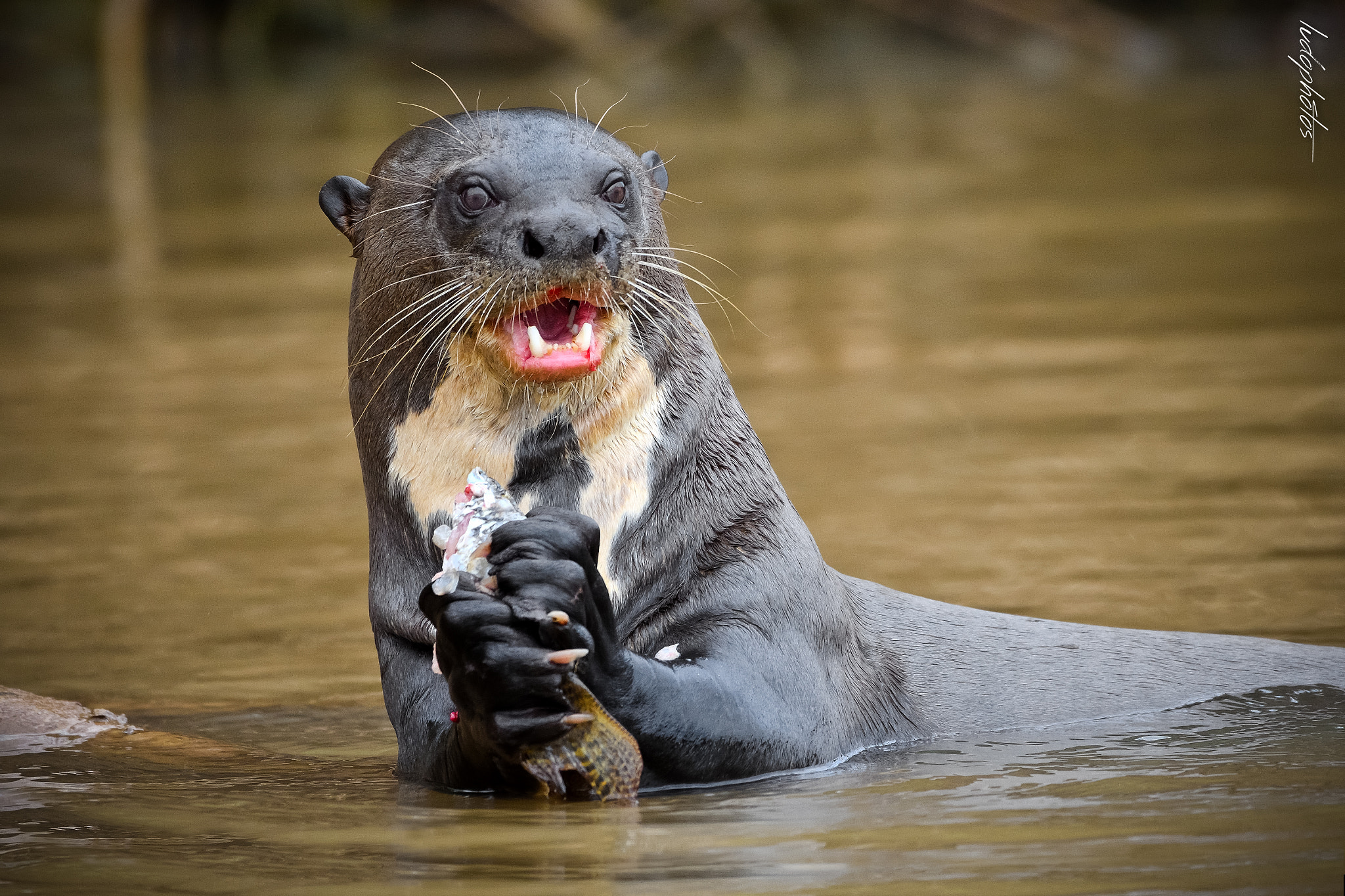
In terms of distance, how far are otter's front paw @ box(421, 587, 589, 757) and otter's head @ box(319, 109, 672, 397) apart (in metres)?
0.70

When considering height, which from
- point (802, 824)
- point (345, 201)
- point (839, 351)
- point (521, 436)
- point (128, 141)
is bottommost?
point (802, 824)

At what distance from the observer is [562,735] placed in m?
4.63

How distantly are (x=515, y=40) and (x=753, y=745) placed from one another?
33342 millimetres

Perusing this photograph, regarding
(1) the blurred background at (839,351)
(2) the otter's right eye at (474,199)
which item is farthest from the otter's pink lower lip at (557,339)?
(1) the blurred background at (839,351)

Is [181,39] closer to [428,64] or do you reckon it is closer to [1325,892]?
[428,64]

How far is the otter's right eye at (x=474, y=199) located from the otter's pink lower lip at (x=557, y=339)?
0.97 ft

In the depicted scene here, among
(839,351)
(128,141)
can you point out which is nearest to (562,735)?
(839,351)

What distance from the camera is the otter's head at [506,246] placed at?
16.0 ft

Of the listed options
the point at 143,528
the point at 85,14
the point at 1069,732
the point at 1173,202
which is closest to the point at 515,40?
the point at 85,14

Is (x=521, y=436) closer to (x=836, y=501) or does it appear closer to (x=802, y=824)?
(x=802, y=824)

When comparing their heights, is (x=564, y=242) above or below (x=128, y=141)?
below

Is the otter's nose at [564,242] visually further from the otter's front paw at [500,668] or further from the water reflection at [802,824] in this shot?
the water reflection at [802,824]

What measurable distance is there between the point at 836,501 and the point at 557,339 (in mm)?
4073

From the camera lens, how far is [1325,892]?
156 inches
